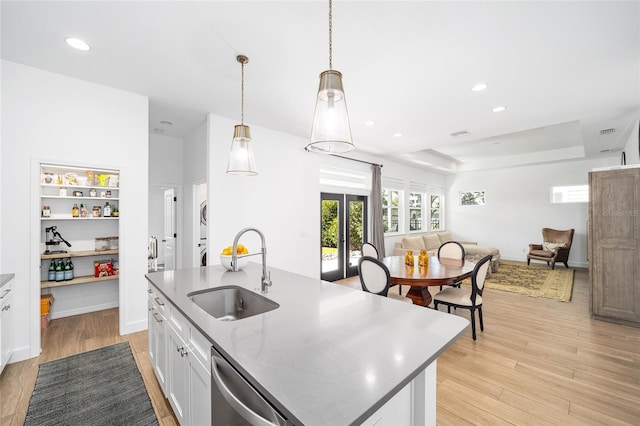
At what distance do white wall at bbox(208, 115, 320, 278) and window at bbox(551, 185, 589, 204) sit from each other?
7.14 meters

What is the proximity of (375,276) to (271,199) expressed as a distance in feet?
7.60

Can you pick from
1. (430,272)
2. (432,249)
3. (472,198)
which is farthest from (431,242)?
(430,272)

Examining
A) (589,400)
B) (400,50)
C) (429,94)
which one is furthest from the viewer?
(429,94)

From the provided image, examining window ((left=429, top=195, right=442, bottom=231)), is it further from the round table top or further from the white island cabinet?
the white island cabinet

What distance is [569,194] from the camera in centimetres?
756

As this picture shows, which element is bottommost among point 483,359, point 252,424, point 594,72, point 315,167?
point 483,359

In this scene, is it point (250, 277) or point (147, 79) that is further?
point (147, 79)

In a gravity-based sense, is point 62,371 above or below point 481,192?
below

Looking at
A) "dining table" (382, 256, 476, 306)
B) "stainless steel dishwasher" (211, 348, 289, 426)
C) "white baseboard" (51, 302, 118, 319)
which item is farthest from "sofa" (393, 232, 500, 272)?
"stainless steel dishwasher" (211, 348, 289, 426)

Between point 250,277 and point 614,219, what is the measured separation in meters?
4.65

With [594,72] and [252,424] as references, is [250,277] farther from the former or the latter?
[594,72]

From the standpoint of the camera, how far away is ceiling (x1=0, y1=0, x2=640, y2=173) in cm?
200

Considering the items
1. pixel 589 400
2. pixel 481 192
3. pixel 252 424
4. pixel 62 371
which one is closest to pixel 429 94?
pixel 589 400

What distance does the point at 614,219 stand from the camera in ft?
11.7
